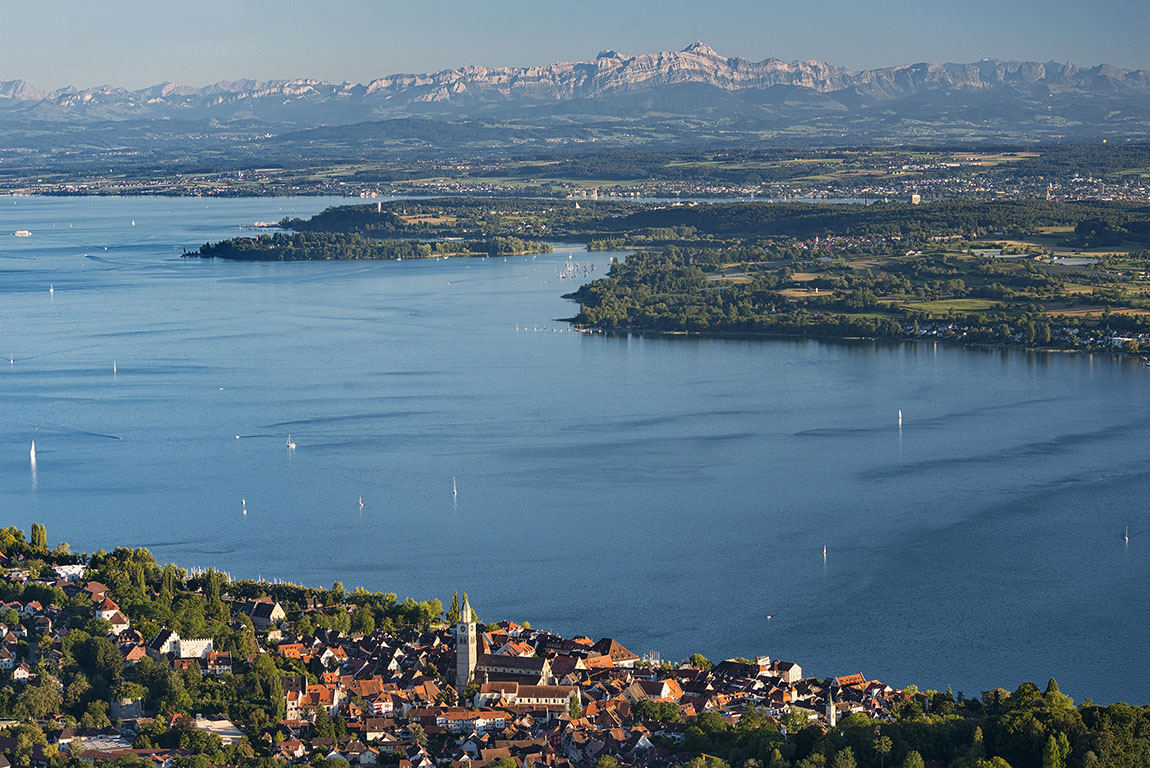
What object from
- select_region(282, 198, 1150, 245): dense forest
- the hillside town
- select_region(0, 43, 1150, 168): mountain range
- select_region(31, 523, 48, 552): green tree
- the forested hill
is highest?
select_region(0, 43, 1150, 168): mountain range

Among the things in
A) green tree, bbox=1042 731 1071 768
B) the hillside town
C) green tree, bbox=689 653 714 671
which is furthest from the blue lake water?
green tree, bbox=1042 731 1071 768

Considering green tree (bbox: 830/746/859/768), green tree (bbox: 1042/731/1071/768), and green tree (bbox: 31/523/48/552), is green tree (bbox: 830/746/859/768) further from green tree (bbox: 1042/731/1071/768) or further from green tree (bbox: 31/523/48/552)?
green tree (bbox: 31/523/48/552)

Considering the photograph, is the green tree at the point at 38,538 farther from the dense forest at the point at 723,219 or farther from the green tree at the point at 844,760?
the dense forest at the point at 723,219

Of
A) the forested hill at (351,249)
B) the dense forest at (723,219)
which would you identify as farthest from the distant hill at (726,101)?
the forested hill at (351,249)

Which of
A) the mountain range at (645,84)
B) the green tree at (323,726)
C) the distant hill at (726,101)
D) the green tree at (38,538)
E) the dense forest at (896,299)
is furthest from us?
the mountain range at (645,84)

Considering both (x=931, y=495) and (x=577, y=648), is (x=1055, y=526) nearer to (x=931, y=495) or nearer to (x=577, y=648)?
(x=931, y=495)

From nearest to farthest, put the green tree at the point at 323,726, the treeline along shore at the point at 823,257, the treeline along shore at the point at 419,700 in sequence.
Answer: the treeline along shore at the point at 419,700
the green tree at the point at 323,726
the treeline along shore at the point at 823,257

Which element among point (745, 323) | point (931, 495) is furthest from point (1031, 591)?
point (745, 323)
